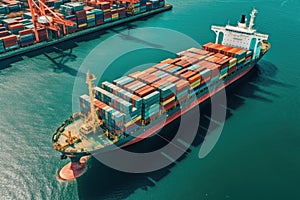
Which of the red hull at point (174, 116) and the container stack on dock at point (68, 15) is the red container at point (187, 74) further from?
the container stack on dock at point (68, 15)

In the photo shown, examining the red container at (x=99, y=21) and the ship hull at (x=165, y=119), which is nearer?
the ship hull at (x=165, y=119)

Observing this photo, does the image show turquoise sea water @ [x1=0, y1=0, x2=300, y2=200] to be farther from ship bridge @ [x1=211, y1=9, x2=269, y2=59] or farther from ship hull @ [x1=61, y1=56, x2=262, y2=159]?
ship bridge @ [x1=211, y1=9, x2=269, y2=59]

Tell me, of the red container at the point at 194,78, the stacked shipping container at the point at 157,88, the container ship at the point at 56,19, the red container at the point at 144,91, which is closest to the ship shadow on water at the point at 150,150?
the stacked shipping container at the point at 157,88

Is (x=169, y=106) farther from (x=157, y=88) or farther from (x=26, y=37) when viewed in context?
(x=26, y=37)

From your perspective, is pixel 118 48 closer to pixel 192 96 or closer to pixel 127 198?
pixel 192 96

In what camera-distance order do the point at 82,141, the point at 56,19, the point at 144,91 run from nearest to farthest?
the point at 82,141 → the point at 144,91 → the point at 56,19

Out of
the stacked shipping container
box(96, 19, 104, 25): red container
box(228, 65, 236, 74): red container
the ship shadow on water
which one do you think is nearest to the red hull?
the ship shadow on water

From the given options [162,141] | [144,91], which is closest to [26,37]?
[144,91]
